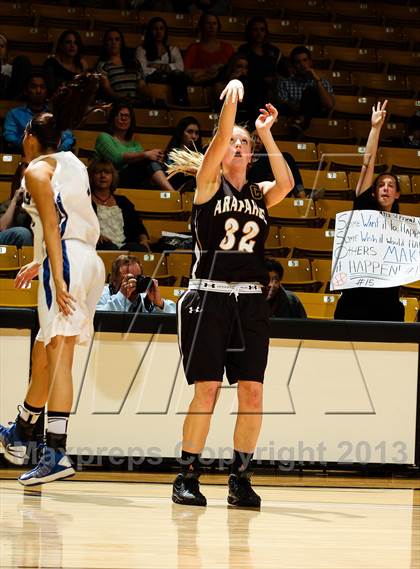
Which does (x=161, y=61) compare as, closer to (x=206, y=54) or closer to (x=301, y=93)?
(x=206, y=54)

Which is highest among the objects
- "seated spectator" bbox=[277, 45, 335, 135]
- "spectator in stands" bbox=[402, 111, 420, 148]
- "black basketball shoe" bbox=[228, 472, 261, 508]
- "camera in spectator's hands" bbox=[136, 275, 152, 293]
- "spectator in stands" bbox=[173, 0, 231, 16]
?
"spectator in stands" bbox=[173, 0, 231, 16]

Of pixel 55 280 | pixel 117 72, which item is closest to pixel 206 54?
pixel 117 72

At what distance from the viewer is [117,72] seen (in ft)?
37.9

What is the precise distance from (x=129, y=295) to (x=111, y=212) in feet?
7.11

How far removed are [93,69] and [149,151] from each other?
6.87 feet

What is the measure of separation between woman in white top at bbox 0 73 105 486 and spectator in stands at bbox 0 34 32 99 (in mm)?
5722

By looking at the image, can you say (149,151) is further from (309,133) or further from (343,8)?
(343,8)

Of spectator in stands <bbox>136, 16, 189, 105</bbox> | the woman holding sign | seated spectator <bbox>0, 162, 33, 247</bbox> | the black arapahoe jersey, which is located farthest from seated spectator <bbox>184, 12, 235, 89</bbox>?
the black arapahoe jersey

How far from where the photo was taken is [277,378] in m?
6.55

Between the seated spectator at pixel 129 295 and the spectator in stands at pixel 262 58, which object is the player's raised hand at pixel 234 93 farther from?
the spectator in stands at pixel 262 58

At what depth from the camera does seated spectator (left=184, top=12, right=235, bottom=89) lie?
40.2 ft

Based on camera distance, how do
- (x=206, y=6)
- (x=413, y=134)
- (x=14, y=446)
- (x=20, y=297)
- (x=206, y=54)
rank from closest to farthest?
(x=14, y=446)
(x=20, y=297)
(x=413, y=134)
(x=206, y=54)
(x=206, y=6)

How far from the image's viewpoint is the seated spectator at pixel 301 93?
11.9m

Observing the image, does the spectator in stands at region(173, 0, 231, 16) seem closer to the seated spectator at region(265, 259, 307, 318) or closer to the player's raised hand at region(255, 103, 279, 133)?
the seated spectator at region(265, 259, 307, 318)
